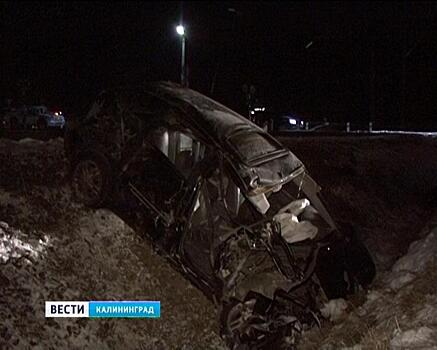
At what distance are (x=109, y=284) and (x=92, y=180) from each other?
5.14 feet

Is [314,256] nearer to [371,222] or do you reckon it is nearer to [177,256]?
[177,256]

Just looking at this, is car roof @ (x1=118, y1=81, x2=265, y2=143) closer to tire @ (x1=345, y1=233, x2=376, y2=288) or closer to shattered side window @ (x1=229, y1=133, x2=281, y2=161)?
shattered side window @ (x1=229, y1=133, x2=281, y2=161)

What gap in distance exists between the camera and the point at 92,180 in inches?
316

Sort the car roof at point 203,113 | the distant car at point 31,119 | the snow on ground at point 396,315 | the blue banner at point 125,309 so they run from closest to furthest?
the snow on ground at point 396,315, the blue banner at point 125,309, the car roof at point 203,113, the distant car at point 31,119

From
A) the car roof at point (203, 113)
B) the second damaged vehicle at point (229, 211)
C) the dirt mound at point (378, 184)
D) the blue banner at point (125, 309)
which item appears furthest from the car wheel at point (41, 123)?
the blue banner at point (125, 309)

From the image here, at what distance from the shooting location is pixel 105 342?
6465 mm

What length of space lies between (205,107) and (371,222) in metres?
4.28

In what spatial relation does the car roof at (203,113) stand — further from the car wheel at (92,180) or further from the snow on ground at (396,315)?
the snow on ground at (396,315)

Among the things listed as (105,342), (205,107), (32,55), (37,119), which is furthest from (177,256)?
(32,55)

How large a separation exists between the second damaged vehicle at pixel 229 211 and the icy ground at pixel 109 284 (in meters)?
0.38

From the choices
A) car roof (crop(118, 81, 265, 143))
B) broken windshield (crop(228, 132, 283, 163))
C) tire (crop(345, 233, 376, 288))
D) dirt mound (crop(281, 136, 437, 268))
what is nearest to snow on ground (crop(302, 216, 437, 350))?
tire (crop(345, 233, 376, 288))

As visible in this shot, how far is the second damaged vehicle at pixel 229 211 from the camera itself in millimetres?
6398

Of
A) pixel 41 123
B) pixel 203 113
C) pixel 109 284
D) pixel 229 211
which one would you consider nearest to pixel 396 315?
pixel 229 211

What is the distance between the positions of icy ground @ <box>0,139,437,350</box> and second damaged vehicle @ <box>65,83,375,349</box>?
377mm
